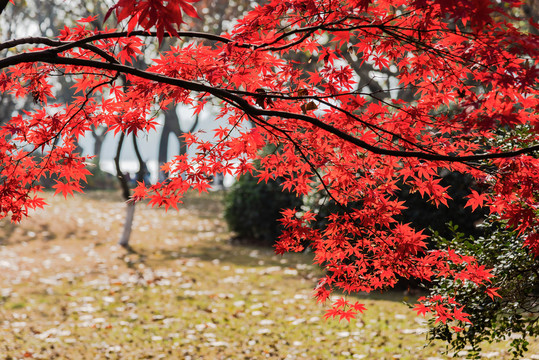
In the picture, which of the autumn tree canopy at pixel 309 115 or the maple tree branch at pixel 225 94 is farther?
the autumn tree canopy at pixel 309 115

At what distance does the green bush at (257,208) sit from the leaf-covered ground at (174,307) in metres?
0.54

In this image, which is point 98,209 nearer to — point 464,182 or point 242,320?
point 242,320

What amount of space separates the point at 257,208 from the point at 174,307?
15.6ft

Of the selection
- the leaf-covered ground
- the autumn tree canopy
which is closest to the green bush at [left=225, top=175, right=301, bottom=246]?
the leaf-covered ground

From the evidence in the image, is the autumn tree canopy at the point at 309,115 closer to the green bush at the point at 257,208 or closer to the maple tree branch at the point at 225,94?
the maple tree branch at the point at 225,94

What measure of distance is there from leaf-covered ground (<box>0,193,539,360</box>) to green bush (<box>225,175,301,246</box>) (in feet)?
1.77

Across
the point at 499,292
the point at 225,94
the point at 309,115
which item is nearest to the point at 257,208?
the point at 499,292

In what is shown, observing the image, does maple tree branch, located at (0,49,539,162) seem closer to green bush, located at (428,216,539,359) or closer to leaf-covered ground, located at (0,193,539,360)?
green bush, located at (428,216,539,359)

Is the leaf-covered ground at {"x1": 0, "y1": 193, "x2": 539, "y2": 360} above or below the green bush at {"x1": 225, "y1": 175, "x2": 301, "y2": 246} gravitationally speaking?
below

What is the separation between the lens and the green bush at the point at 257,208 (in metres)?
11.5

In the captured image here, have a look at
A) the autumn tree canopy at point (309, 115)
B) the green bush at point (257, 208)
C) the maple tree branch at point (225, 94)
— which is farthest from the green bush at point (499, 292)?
the green bush at point (257, 208)

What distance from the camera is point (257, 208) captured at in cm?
1158

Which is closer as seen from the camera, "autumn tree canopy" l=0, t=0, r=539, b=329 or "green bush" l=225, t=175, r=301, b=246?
"autumn tree canopy" l=0, t=0, r=539, b=329

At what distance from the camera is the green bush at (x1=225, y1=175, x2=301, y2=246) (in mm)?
11453
